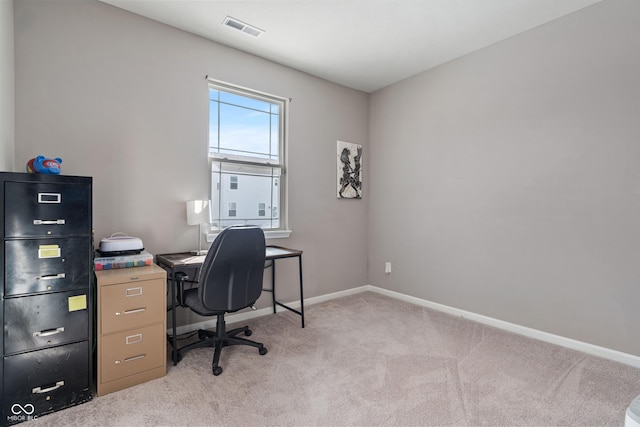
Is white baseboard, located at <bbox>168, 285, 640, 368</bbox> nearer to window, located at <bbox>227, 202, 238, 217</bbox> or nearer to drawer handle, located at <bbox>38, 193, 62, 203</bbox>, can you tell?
window, located at <bbox>227, 202, 238, 217</bbox>

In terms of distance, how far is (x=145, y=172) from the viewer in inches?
105

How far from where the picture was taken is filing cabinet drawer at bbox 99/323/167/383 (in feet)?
6.33

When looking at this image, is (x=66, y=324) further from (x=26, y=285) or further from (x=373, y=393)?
(x=373, y=393)

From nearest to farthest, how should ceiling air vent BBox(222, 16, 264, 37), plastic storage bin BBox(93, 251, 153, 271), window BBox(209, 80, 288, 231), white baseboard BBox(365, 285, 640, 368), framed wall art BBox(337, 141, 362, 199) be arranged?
plastic storage bin BBox(93, 251, 153, 271), white baseboard BBox(365, 285, 640, 368), ceiling air vent BBox(222, 16, 264, 37), window BBox(209, 80, 288, 231), framed wall art BBox(337, 141, 362, 199)

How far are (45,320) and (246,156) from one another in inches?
83.2

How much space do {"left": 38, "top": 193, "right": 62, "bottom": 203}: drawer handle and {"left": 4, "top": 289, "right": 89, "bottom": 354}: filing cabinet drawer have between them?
1.73ft

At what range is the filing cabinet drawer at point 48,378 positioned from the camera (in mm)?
1687

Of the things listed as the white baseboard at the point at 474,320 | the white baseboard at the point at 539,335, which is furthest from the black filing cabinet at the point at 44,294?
the white baseboard at the point at 539,335

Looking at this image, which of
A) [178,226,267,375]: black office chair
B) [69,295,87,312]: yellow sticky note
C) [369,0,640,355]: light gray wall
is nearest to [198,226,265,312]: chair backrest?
[178,226,267,375]: black office chair

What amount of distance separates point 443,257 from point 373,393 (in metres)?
2.00

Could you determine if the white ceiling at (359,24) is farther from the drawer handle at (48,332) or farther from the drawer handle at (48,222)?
the drawer handle at (48,332)

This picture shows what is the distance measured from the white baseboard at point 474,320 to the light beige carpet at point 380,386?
0.28 ft

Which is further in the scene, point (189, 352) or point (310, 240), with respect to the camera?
point (310, 240)

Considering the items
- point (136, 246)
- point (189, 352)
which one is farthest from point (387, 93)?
point (189, 352)
